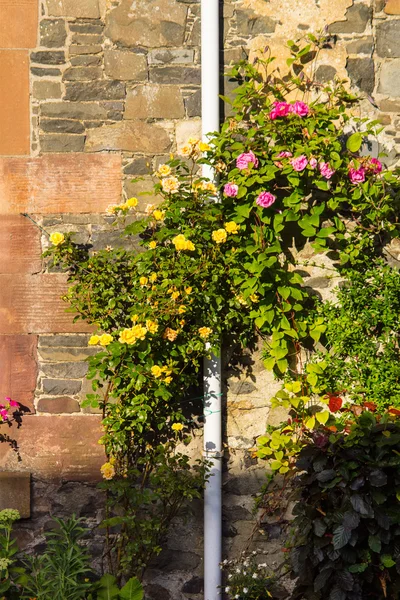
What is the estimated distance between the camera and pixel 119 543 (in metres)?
4.24

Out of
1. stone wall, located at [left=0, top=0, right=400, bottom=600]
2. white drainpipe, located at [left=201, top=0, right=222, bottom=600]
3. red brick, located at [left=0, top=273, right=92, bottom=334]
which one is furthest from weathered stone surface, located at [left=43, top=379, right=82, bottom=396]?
white drainpipe, located at [left=201, top=0, right=222, bottom=600]

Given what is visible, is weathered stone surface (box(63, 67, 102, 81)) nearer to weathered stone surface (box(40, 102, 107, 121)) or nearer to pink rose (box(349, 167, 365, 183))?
weathered stone surface (box(40, 102, 107, 121))

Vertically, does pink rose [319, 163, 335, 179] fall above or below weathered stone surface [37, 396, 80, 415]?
above

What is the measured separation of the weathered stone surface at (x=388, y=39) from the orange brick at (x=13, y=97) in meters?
1.98

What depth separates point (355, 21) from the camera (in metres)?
4.40

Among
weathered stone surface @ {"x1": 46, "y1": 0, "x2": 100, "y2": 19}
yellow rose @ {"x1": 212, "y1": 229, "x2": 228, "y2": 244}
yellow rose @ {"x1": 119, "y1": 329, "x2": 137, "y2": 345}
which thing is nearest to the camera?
yellow rose @ {"x1": 119, "y1": 329, "x2": 137, "y2": 345}

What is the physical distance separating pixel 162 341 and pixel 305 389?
860 mm

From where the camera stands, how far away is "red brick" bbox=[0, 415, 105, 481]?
14.4ft

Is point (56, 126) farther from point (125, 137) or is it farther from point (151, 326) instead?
point (151, 326)

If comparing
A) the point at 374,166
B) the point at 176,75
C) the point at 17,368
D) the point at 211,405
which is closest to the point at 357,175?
the point at 374,166

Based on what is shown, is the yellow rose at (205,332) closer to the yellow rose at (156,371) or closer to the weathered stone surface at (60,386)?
the yellow rose at (156,371)

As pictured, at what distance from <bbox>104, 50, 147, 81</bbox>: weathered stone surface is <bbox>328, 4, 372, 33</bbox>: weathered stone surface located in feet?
3.65

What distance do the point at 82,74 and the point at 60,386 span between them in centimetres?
174

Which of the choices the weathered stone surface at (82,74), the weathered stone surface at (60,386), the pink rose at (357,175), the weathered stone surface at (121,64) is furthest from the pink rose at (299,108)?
the weathered stone surface at (60,386)
